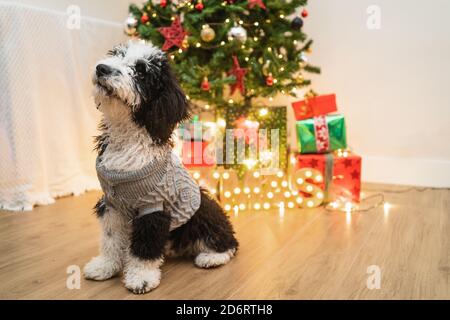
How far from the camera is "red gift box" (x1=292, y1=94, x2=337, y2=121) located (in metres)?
2.65

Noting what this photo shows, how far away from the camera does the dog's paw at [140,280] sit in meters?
1.37

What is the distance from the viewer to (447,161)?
3008 mm

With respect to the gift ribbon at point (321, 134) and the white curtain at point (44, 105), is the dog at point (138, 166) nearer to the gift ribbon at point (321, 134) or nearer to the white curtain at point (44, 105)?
the white curtain at point (44, 105)

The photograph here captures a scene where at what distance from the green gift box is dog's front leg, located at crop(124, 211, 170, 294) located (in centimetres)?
140

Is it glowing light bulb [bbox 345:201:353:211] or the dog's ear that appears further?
glowing light bulb [bbox 345:201:353:211]

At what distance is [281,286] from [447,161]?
6.91 ft

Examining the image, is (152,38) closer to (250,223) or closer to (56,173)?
(56,173)

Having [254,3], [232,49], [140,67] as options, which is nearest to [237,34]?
[232,49]

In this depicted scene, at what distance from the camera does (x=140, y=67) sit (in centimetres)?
130

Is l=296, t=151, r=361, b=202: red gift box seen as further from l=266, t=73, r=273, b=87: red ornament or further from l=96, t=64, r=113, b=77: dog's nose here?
l=96, t=64, r=113, b=77: dog's nose

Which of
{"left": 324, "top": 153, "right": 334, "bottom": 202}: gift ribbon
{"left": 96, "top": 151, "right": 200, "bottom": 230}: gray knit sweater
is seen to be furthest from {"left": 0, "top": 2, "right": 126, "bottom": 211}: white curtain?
{"left": 324, "top": 153, "right": 334, "bottom": 202}: gift ribbon

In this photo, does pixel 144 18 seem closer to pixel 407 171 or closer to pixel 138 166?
pixel 138 166
